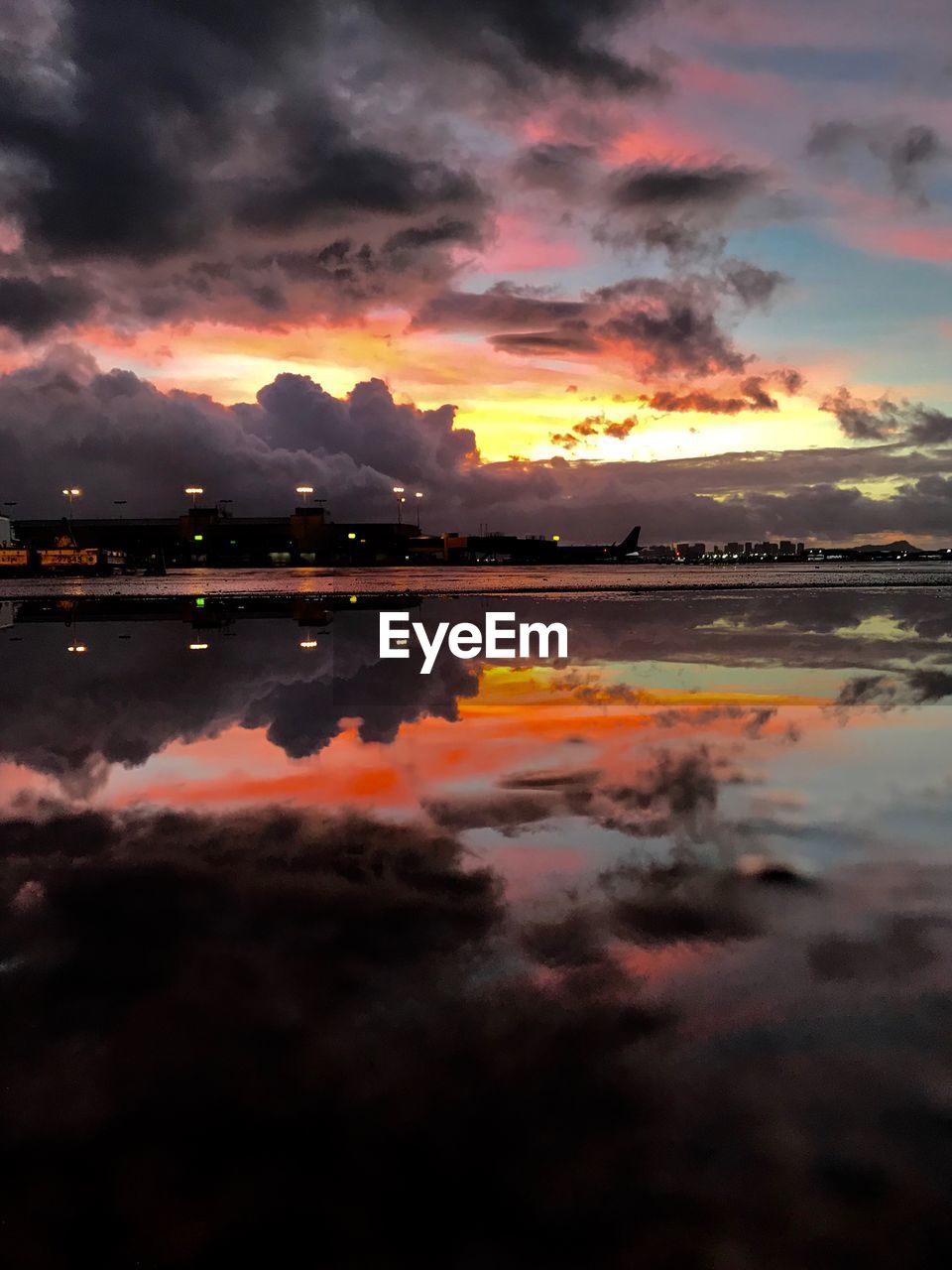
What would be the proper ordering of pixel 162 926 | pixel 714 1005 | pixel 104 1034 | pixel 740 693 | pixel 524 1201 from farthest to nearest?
pixel 740 693 → pixel 162 926 → pixel 714 1005 → pixel 104 1034 → pixel 524 1201

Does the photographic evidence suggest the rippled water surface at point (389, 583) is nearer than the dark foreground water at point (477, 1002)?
No

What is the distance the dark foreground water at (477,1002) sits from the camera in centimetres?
428

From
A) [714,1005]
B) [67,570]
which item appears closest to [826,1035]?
[714,1005]

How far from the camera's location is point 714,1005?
618 centimetres

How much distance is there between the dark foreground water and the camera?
14.0 ft

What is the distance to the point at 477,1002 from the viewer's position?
6.18 m

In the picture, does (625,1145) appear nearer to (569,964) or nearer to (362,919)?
(569,964)

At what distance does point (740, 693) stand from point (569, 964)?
15.0 m

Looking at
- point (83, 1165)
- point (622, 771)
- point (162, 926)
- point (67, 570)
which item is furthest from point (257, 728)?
point (67, 570)

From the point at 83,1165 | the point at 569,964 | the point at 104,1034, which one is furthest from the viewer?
the point at 569,964

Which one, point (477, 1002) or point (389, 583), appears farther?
point (389, 583)

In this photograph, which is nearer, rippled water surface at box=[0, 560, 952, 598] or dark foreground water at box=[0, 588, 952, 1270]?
dark foreground water at box=[0, 588, 952, 1270]

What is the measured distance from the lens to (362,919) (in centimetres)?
780

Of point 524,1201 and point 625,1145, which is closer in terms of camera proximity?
point 524,1201
